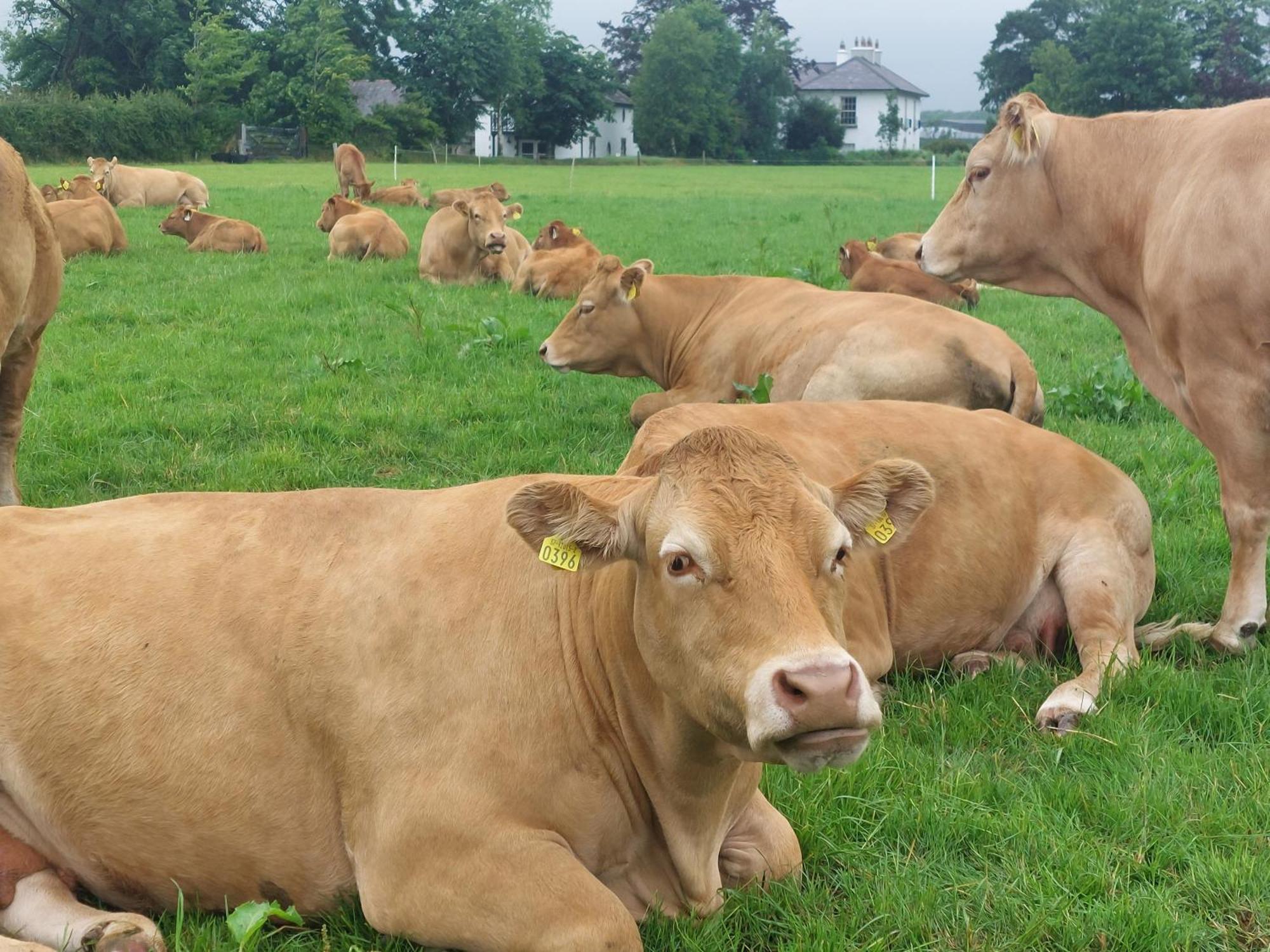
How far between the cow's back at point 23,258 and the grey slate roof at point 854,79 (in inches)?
5499

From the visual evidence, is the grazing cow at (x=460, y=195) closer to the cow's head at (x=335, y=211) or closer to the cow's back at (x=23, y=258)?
the cow's head at (x=335, y=211)


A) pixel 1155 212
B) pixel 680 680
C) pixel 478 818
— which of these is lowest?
pixel 478 818

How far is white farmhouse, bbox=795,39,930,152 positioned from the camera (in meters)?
144

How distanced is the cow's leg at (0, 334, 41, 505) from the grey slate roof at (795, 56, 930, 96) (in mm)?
139978

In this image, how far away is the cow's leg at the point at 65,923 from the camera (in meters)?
3.53

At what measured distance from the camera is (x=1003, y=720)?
5.02 m

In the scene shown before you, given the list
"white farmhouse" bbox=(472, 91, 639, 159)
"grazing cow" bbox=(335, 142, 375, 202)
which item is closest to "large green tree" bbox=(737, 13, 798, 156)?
"white farmhouse" bbox=(472, 91, 639, 159)

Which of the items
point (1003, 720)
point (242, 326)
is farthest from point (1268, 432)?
point (242, 326)

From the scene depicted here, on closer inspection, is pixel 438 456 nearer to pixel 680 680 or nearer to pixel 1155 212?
pixel 1155 212

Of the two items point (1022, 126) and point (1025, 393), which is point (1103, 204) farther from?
point (1025, 393)

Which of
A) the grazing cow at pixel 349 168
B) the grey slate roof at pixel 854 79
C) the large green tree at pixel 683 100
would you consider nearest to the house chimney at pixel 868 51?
Answer: the grey slate roof at pixel 854 79

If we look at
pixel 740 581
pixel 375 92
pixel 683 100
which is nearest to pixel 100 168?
pixel 740 581

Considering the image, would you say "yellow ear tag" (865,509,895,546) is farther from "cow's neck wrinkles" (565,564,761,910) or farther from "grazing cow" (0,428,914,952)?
"cow's neck wrinkles" (565,564,761,910)

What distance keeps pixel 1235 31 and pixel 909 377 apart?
93571 mm
